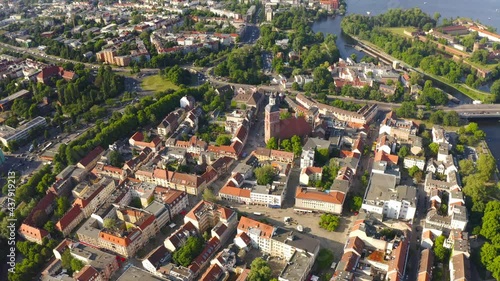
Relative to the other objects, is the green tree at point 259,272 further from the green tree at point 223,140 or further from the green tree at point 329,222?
the green tree at point 223,140

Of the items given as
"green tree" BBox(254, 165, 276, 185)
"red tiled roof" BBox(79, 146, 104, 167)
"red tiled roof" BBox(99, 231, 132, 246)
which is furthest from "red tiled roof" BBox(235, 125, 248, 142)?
"red tiled roof" BBox(99, 231, 132, 246)

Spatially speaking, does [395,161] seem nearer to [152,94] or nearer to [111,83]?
[152,94]

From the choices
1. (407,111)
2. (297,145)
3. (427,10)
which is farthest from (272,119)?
(427,10)

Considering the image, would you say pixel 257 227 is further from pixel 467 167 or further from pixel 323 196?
pixel 467 167

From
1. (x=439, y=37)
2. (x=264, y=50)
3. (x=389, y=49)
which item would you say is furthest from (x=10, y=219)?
(x=439, y=37)

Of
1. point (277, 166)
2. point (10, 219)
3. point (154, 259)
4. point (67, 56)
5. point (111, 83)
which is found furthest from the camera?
point (67, 56)

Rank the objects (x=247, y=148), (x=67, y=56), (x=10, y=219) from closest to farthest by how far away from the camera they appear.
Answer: (x=10, y=219)
(x=247, y=148)
(x=67, y=56)

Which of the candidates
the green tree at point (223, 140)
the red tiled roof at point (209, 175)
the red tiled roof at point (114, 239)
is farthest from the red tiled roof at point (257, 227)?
the green tree at point (223, 140)
